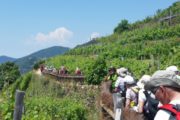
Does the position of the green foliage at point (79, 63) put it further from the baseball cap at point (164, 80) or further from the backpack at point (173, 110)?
the backpack at point (173, 110)

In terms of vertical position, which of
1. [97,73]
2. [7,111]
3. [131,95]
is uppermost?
[97,73]

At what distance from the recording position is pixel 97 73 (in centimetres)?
2816

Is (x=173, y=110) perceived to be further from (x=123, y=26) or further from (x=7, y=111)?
(x=123, y=26)

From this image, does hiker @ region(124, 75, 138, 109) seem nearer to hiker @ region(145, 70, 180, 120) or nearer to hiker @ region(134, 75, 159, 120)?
hiker @ region(134, 75, 159, 120)

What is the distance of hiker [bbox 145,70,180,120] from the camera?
3.95 metres

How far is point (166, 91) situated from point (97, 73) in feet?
78.9

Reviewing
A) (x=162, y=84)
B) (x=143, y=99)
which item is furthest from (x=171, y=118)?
(x=143, y=99)

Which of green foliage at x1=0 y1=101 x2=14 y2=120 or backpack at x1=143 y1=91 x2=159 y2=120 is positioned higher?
backpack at x1=143 y1=91 x2=159 y2=120

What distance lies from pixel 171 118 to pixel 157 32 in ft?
138

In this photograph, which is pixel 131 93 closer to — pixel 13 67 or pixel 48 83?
pixel 48 83

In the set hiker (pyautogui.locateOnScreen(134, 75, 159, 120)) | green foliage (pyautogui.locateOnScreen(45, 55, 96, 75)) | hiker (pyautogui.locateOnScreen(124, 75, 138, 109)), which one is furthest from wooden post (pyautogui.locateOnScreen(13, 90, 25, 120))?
green foliage (pyautogui.locateOnScreen(45, 55, 96, 75))

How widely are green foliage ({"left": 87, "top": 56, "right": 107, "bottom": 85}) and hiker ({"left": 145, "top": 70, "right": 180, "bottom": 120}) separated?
2349 cm

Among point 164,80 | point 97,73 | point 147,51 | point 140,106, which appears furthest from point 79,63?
point 164,80

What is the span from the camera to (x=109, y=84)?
14.8m
